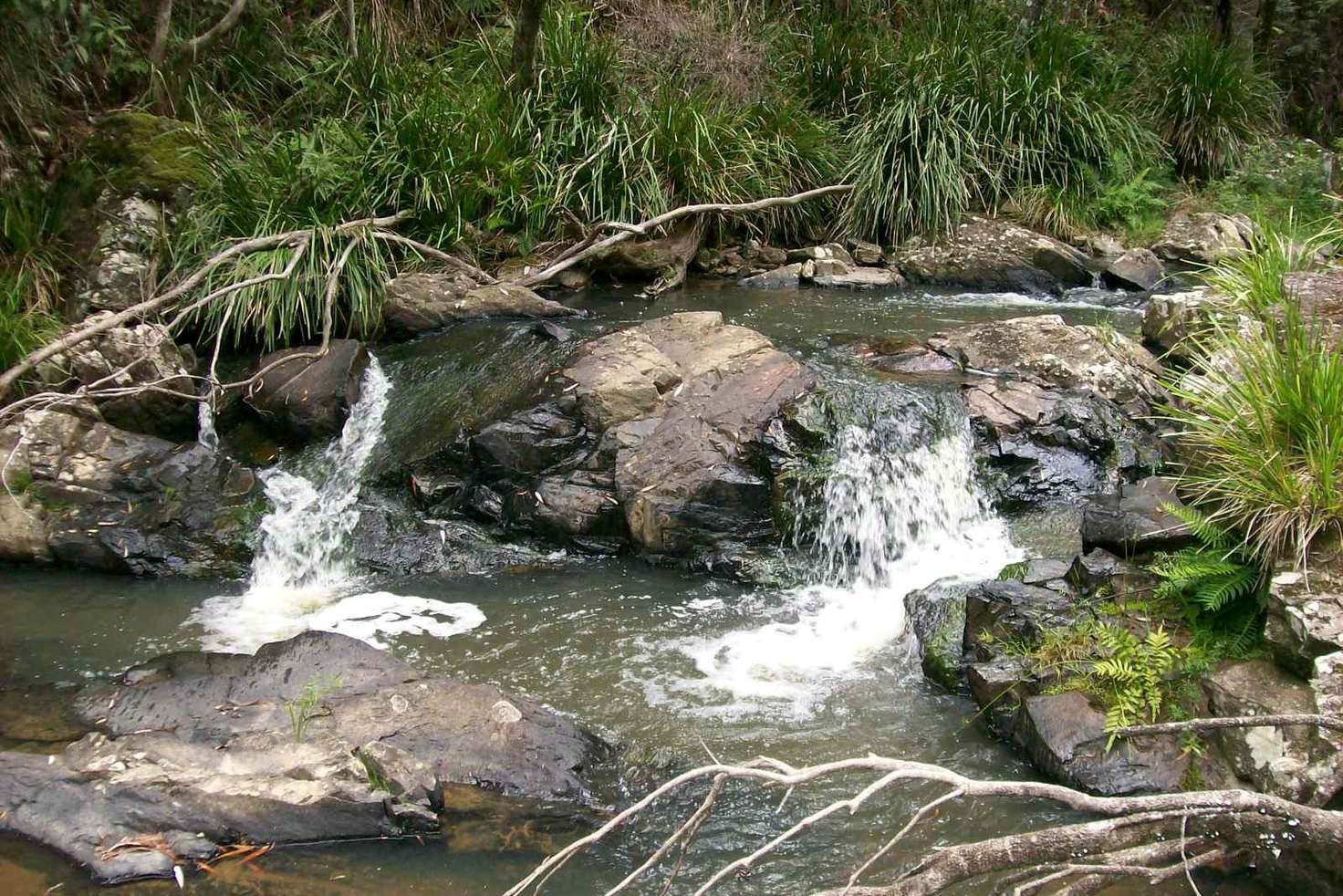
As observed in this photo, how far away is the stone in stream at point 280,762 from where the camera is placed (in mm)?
3561

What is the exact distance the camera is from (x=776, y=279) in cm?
959

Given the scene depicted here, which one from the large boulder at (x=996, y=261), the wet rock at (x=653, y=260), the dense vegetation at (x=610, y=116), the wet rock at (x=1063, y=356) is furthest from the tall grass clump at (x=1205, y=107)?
the wet rock at (x=653, y=260)

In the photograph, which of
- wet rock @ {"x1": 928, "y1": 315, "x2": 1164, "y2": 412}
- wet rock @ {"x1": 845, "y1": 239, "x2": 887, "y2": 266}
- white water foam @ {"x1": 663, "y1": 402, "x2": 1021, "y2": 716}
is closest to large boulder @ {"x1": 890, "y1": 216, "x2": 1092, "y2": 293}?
wet rock @ {"x1": 845, "y1": 239, "x2": 887, "y2": 266}

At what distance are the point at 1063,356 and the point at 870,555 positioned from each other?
204cm

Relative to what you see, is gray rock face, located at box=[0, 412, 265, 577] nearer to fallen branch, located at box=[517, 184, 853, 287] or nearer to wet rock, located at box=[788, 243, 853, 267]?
fallen branch, located at box=[517, 184, 853, 287]

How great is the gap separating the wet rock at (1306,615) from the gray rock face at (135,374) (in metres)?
5.98

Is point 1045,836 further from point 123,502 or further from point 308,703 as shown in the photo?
point 123,502

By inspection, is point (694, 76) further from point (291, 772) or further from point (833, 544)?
point (291, 772)

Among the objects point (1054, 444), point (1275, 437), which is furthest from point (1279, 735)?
point (1054, 444)

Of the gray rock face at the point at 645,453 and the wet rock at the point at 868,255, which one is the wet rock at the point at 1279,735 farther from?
the wet rock at the point at 868,255

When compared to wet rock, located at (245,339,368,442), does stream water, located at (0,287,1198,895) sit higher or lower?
lower

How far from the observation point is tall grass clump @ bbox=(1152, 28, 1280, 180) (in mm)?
10719

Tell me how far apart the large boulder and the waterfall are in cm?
335

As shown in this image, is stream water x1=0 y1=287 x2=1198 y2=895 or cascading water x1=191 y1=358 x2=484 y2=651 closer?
stream water x1=0 y1=287 x2=1198 y2=895
